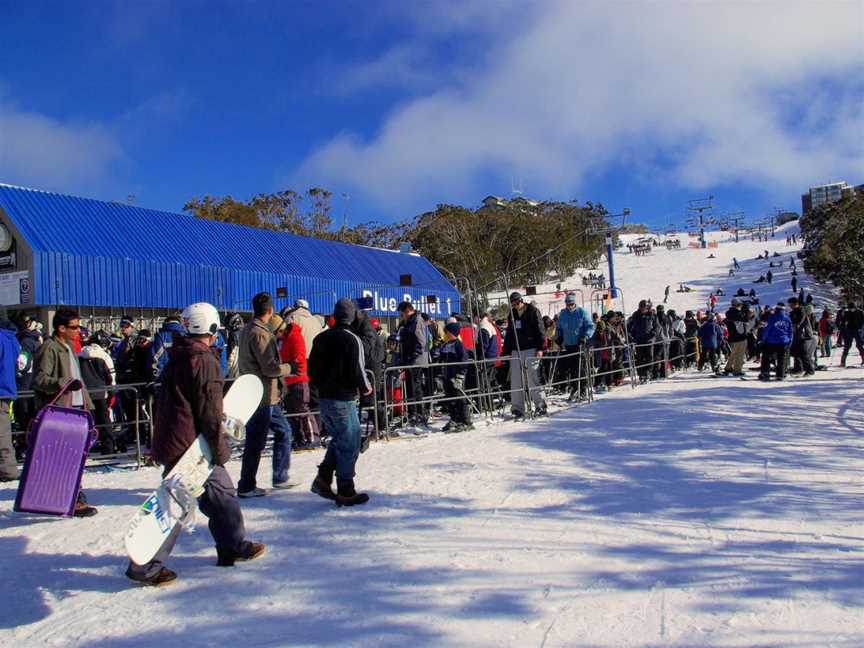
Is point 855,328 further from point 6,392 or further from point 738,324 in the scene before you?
point 6,392

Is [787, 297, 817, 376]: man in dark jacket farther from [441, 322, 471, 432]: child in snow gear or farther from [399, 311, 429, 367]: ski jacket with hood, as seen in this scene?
[399, 311, 429, 367]: ski jacket with hood

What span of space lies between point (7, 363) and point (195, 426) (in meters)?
4.01

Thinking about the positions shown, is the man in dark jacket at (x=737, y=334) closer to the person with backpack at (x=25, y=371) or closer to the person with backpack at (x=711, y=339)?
the person with backpack at (x=711, y=339)

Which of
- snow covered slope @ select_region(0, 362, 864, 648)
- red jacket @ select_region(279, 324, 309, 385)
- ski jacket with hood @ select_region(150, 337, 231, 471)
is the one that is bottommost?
snow covered slope @ select_region(0, 362, 864, 648)

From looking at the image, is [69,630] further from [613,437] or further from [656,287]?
[656,287]

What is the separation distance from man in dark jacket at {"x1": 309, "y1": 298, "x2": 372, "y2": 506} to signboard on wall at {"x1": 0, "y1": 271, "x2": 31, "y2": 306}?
13.8m

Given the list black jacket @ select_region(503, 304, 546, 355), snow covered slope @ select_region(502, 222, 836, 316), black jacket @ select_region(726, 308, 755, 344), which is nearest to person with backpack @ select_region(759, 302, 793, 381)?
black jacket @ select_region(726, 308, 755, 344)

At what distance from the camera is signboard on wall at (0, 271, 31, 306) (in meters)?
16.8

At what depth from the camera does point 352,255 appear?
27953 millimetres

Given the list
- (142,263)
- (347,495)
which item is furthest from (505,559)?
(142,263)

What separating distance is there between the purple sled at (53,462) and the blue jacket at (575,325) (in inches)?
356

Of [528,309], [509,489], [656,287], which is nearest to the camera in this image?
[509,489]

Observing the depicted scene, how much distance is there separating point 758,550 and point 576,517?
4.39 ft

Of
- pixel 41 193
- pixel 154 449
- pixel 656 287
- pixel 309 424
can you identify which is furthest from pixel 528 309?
pixel 656 287
